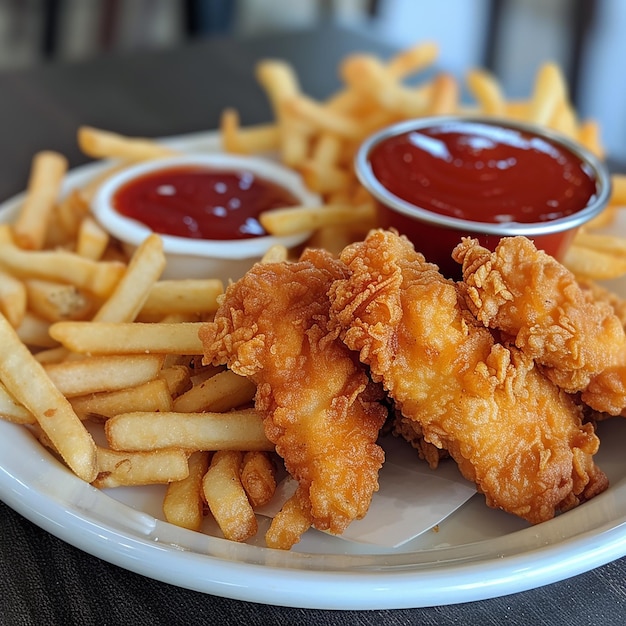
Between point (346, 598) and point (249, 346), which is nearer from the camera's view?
point (346, 598)

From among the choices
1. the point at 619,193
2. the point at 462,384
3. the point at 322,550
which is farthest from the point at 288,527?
the point at 619,193

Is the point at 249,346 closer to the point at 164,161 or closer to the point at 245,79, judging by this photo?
the point at 164,161

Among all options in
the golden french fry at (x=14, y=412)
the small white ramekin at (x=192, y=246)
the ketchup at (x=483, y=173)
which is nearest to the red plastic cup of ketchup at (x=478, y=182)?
the ketchup at (x=483, y=173)

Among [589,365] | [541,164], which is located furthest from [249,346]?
[541,164]

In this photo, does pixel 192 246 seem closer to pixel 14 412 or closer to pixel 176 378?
pixel 176 378

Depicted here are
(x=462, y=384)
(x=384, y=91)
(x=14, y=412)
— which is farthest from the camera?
(x=384, y=91)
